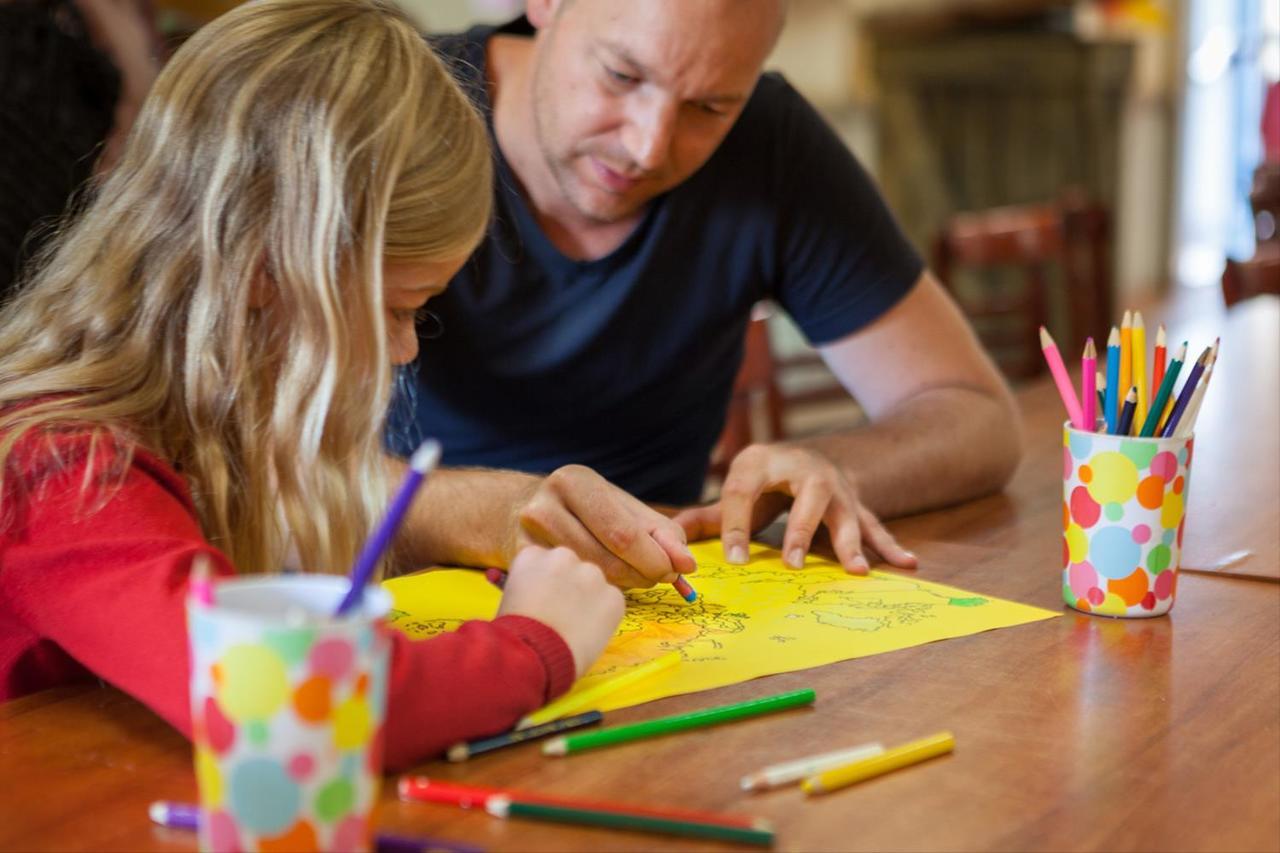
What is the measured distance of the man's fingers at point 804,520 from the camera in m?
1.15

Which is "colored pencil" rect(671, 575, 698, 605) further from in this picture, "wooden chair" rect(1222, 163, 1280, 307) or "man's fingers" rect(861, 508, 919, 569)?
"wooden chair" rect(1222, 163, 1280, 307)

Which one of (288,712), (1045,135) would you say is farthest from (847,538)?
(1045,135)

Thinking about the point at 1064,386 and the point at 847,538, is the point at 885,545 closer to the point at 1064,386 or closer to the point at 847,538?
the point at 847,538

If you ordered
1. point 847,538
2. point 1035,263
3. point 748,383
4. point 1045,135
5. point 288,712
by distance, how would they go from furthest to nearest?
1. point 1045,135
2. point 1035,263
3. point 748,383
4. point 847,538
5. point 288,712

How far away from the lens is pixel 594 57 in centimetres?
140

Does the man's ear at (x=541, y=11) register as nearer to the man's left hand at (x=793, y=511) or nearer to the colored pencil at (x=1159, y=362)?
the man's left hand at (x=793, y=511)

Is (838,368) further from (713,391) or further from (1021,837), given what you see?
(1021,837)

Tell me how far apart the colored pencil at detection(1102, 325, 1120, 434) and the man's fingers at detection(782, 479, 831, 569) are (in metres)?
0.25

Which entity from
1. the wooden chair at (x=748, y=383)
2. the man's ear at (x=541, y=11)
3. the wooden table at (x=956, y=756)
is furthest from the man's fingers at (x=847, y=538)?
the wooden chair at (x=748, y=383)

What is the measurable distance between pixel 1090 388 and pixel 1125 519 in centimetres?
9

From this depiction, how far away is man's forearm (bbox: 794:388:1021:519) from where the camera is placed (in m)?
Result: 1.34

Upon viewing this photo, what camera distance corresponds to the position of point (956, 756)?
30.1 inches

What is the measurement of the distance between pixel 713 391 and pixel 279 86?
858 mm

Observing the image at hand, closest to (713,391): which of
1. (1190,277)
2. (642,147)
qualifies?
(642,147)
